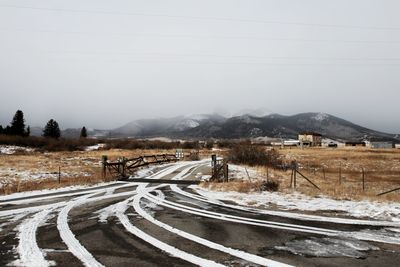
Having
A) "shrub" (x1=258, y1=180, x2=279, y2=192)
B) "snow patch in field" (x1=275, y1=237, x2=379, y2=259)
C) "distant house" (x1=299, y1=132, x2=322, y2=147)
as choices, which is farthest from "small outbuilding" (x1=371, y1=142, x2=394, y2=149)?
A: "snow patch in field" (x1=275, y1=237, x2=379, y2=259)

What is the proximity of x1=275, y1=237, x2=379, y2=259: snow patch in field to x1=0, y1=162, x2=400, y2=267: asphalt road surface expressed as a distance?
21 mm

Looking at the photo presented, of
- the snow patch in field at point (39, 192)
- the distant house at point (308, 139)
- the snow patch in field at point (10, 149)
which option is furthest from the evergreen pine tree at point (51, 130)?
the snow patch in field at point (39, 192)

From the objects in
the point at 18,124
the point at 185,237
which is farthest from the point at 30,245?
the point at 18,124

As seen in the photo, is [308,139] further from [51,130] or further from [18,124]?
[18,124]

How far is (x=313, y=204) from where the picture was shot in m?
15.0

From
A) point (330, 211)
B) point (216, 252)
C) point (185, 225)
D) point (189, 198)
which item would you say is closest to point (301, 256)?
point (216, 252)

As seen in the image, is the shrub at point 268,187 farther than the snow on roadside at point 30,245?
Yes

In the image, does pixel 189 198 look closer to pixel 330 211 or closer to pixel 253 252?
pixel 330 211

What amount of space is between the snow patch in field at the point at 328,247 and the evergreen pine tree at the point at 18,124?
125m

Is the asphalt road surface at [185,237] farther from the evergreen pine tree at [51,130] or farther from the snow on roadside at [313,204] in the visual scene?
the evergreen pine tree at [51,130]

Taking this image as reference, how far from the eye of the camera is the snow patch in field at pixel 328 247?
805cm

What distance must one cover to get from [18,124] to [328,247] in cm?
12689

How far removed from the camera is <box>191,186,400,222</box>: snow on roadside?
12.8m

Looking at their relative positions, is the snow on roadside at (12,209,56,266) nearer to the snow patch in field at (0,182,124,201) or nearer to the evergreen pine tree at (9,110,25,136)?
the snow patch in field at (0,182,124,201)
